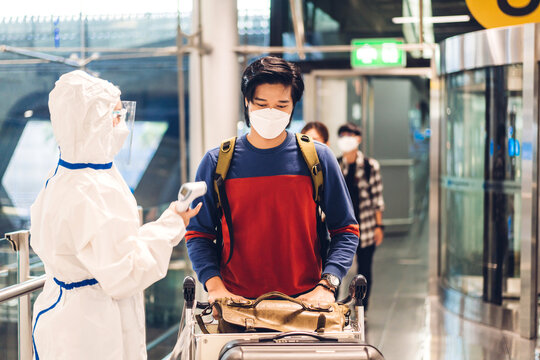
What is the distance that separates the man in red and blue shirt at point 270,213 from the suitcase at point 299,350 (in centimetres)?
40

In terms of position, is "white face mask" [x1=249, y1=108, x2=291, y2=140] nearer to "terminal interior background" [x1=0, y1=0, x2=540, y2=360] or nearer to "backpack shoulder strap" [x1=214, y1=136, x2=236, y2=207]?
"backpack shoulder strap" [x1=214, y1=136, x2=236, y2=207]

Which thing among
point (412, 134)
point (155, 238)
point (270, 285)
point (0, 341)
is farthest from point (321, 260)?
point (412, 134)

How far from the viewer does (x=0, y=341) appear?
3312 mm

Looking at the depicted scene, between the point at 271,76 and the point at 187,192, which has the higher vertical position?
the point at 271,76

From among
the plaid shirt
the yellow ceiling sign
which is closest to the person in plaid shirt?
the plaid shirt

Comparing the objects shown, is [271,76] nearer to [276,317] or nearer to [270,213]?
[270,213]

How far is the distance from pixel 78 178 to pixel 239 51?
238 inches

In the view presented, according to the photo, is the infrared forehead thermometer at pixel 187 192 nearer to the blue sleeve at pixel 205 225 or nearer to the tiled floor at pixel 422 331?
the blue sleeve at pixel 205 225

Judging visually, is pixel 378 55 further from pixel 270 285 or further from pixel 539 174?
pixel 270 285

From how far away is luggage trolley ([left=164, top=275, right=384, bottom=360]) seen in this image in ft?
6.14

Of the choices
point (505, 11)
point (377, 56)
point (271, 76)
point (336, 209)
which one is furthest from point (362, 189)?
point (271, 76)

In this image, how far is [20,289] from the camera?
2846mm

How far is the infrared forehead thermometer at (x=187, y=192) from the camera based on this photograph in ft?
→ 6.53

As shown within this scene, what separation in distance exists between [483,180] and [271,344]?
5.16 m
